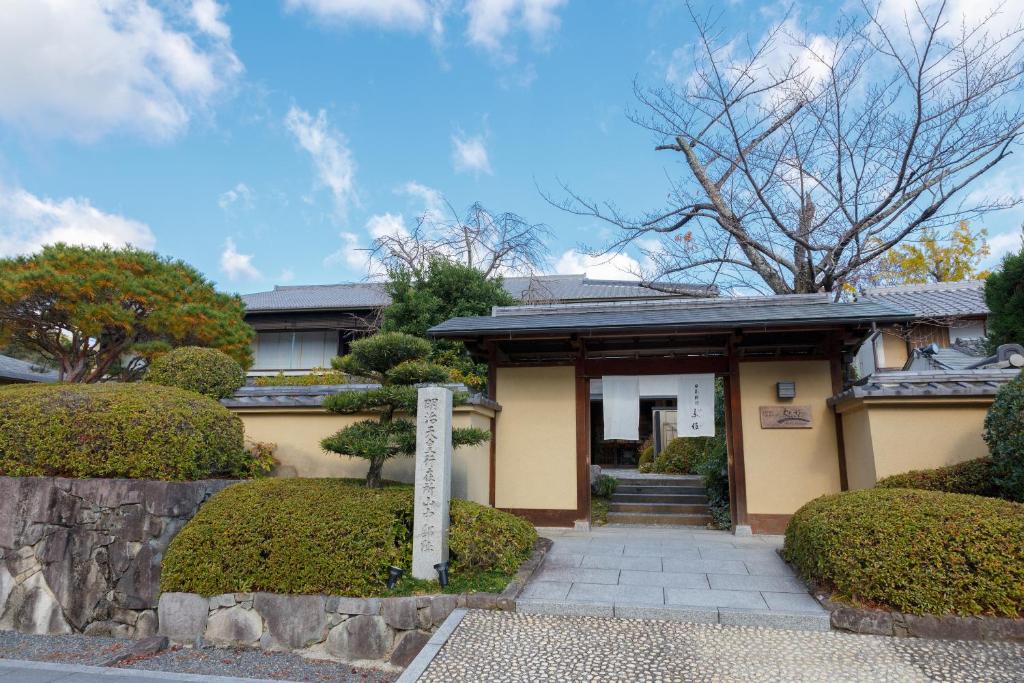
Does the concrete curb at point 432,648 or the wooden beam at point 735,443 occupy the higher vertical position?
the wooden beam at point 735,443

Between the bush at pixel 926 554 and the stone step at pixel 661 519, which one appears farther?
the stone step at pixel 661 519

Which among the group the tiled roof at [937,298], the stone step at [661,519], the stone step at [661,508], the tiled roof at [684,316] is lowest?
the stone step at [661,519]

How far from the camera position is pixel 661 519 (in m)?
9.23

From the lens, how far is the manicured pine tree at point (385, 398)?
566 centimetres

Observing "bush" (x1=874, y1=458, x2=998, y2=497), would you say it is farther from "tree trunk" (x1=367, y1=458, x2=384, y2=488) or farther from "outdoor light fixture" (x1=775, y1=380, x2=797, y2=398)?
"tree trunk" (x1=367, y1=458, x2=384, y2=488)

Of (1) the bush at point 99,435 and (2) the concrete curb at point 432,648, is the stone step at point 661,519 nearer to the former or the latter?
(2) the concrete curb at point 432,648

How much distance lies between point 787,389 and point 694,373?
1.27 m

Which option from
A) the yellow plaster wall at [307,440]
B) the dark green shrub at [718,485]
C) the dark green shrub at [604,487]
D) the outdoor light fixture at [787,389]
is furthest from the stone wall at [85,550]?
the outdoor light fixture at [787,389]

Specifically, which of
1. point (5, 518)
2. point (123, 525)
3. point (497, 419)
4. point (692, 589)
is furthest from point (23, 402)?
point (692, 589)

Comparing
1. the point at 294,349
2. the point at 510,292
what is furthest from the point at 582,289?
the point at 294,349

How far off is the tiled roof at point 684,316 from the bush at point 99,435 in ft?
11.0

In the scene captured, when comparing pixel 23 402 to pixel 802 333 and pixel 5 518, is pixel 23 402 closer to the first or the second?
pixel 5 518

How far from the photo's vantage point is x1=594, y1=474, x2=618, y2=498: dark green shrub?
1039 centimetres

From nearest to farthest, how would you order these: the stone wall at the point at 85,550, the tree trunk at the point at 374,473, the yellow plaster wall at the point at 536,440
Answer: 1. the stone wall at the point at 85,550
2. the tree trunk at the point at 374,473
3. the yellow plaster wall at the point at 536,440
